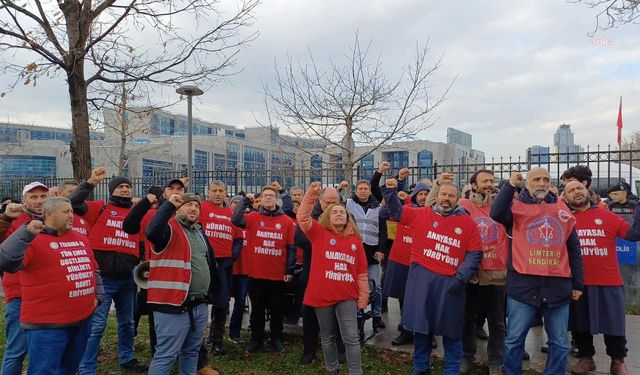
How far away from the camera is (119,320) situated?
4.96 metres

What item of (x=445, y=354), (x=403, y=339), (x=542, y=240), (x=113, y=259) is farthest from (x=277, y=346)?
(x=542, y=240)

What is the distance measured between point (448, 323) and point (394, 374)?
0.94m

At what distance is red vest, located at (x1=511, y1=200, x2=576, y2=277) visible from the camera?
4.03 meters

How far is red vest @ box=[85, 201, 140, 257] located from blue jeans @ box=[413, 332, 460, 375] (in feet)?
10.1

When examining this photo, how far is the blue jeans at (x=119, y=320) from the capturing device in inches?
178

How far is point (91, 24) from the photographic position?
6.94 m

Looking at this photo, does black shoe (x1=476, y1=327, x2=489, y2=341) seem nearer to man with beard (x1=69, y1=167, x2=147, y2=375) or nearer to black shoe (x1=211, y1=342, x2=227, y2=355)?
black shoe (x1=211, y1=342, x2=227, y2=355)

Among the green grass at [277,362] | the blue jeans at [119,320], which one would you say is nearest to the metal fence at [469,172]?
the green grass at [277,362]

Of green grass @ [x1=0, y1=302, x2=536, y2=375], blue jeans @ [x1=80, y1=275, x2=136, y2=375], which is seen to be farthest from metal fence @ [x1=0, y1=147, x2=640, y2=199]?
blue jeans @ [x1=80, y1=275, x2=136, y2=375]

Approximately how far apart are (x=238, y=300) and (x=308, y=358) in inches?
48.3

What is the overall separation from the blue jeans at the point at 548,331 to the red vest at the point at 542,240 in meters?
0.34

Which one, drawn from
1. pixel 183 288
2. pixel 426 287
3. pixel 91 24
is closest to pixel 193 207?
pixel 183 288

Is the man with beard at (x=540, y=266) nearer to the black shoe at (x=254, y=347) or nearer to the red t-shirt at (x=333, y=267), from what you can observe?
the red t-shirt at (x=333, y=267)

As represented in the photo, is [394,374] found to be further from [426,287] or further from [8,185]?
[8,185]
